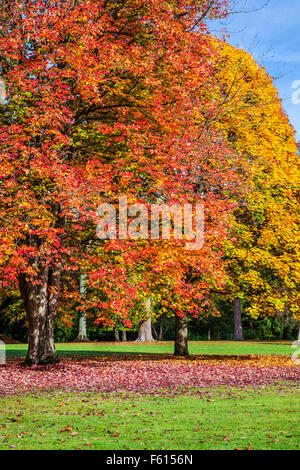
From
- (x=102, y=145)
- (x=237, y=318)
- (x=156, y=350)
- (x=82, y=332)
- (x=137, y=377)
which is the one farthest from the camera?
(x=82, y=332)

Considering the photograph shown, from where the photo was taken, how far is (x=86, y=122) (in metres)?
19.0

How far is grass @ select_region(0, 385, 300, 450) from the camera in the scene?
7.33 metres

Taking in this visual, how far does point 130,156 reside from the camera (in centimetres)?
1572

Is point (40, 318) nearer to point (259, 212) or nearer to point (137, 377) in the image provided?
point (137, 377)

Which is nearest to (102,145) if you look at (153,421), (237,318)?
(153,421)

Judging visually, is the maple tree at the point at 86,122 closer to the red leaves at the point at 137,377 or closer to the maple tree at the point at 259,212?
the red leaves at the point at 137,377

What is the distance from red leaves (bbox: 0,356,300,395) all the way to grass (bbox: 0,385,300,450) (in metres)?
1.41

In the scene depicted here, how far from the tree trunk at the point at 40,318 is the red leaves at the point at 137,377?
68cm

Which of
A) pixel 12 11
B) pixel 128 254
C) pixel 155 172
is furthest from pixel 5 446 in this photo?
pixel 12 11

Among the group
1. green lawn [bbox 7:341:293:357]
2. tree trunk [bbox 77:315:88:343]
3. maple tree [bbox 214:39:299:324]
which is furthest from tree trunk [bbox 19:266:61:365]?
tree trunk [bbox 77:315:88:343]

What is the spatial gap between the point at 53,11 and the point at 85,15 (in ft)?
3.17

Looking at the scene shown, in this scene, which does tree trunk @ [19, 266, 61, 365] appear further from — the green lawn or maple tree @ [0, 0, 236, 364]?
the green lawn

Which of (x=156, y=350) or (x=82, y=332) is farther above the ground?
(x=82, y=332)

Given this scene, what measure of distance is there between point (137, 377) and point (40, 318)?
13.9ft
